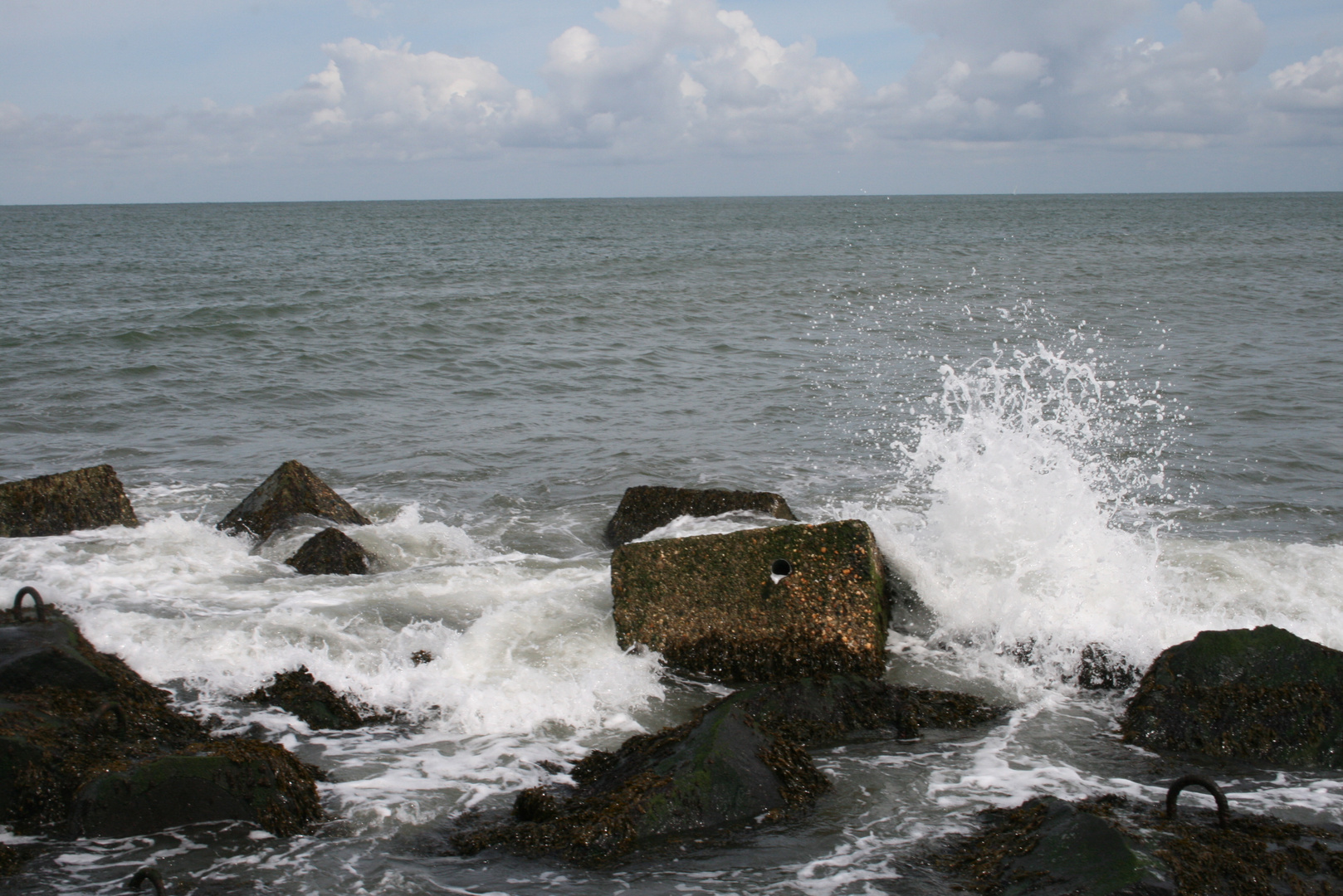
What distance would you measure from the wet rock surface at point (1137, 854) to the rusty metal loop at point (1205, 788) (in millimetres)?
40

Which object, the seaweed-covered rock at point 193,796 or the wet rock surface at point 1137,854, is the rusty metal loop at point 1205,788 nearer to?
the wet rock surface at point 1137,854

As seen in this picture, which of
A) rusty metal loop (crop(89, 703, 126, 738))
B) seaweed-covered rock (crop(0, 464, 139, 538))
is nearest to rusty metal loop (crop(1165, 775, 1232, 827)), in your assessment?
rusty metal loop (crop(89, 703, 126, 738))

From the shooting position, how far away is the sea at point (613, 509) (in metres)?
3.89

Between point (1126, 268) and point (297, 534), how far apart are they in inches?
1204

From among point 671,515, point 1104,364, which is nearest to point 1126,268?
point 1104,364

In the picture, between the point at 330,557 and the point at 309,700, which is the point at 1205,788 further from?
the point at 330,557

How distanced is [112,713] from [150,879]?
4.81 ft

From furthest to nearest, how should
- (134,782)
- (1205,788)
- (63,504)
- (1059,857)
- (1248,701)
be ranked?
(63,504) → (1248,701) → (134,782) → (1205,788) → (1059,857)

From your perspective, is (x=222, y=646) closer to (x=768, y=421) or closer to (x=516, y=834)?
(x=516, y=834)

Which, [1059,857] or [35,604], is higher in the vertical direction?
[35,604]

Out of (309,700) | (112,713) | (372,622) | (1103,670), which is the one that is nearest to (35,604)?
(112,713)

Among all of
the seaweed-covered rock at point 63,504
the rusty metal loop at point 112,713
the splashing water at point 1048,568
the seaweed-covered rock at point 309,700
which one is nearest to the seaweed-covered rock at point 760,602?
the splashing water at point 1048,568

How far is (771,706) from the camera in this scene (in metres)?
4.59

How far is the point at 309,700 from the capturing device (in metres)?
4.78
